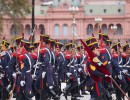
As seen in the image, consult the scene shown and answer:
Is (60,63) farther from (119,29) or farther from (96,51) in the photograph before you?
(119,29)

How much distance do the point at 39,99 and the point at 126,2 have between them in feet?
363

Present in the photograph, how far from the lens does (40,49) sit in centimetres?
1900

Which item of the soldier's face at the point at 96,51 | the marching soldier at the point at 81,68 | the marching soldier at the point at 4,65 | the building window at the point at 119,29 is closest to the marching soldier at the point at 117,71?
the soldier's face at the point at 96,51

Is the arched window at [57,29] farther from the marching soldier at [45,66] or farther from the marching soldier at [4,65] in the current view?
the marching soldier at [45,66]

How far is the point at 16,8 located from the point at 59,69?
18.0 m

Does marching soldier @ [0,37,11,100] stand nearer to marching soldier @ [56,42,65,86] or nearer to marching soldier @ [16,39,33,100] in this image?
marching soldier @ [16,39,33,100]

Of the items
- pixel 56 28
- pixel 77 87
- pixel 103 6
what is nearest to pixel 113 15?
pixel 103 6

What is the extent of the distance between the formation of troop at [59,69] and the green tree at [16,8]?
1705cm

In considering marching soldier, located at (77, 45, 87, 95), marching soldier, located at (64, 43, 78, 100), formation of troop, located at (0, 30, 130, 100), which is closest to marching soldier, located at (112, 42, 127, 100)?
formation of troop, located at (0, 30, 130, 100)

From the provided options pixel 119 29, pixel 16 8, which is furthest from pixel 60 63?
pixel 119 29

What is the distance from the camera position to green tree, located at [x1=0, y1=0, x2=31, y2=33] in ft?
133

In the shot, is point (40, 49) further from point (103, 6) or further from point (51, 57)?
point (103, 6)

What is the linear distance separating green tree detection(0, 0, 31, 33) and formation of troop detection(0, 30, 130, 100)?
17.1 m

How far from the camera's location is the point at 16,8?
133 feet
